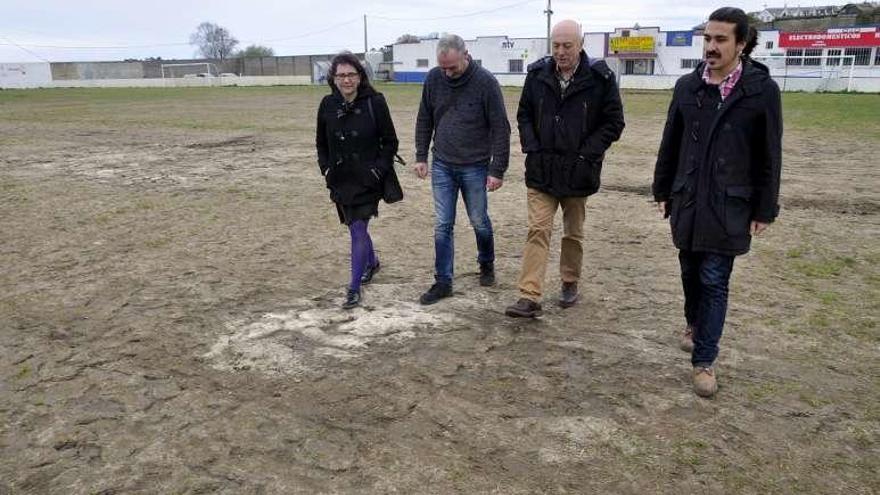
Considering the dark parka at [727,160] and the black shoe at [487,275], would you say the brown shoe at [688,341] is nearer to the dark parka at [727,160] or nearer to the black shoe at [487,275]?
the dark parka at [727,160]

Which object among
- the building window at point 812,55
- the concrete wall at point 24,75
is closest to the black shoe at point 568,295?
the building window at point 812,55

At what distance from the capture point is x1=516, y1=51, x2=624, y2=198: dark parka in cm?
448

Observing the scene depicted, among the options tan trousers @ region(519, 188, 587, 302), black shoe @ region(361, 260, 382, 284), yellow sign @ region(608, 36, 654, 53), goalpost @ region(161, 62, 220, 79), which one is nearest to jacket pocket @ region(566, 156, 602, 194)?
tan trousers @ region(519, 188, 587, 302)

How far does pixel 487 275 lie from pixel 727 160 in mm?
2440

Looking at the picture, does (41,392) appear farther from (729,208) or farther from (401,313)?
(729,208)

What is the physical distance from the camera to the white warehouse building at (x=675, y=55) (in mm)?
38594

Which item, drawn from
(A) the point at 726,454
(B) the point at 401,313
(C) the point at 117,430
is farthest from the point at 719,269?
(C) the point at 117,430

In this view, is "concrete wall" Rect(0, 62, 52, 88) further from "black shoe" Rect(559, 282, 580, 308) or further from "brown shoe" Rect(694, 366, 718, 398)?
"brown shoe" Rect(694, 366, 718, 398)

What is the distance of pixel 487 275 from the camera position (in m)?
5.57

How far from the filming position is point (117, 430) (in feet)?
11.1

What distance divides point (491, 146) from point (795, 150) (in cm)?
1026

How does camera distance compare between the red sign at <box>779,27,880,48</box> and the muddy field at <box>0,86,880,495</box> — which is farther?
the red sign at <box>779,27,880,48</box>

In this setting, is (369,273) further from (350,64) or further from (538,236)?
(350,64)

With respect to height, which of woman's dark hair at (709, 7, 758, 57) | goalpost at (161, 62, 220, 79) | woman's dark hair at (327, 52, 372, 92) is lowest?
woman's dark hair at (327, 52, 372, 92)
